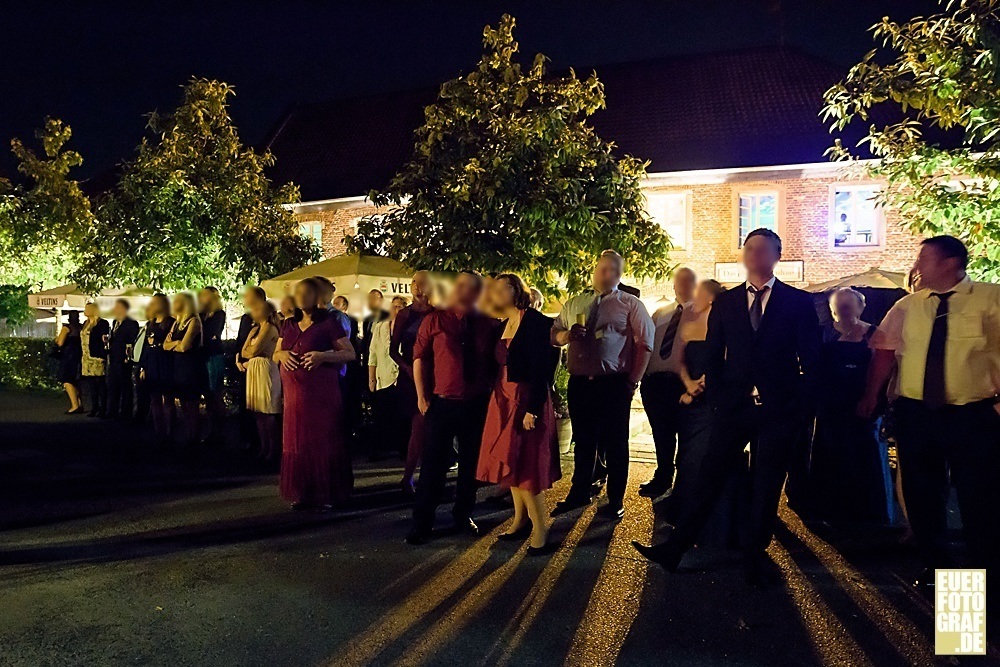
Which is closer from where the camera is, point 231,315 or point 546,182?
point 546,182

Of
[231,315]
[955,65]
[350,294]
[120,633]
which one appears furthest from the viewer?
[231,315]

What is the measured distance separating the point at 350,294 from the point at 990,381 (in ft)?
26.9

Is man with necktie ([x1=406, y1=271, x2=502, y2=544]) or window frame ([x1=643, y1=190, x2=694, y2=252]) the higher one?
window frame ([x1=643, y1=190, x2=694, y2=252])

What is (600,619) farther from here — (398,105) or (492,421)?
(398,105)

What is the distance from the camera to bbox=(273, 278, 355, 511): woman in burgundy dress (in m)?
7.00

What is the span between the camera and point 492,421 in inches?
231

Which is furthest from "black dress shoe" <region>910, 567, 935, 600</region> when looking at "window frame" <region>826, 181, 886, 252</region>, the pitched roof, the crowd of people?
"window frame" <region>826, 181, 886, 252</region>

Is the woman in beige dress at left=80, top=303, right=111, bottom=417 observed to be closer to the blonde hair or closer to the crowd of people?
the crowd of people

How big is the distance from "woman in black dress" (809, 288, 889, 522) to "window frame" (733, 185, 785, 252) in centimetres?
1446

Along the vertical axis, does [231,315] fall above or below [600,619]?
above

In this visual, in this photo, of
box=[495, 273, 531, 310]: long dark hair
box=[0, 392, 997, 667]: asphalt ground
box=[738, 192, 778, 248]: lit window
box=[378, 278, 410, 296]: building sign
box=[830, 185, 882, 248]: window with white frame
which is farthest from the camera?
box=[738, 192, 778, 248]: lit window

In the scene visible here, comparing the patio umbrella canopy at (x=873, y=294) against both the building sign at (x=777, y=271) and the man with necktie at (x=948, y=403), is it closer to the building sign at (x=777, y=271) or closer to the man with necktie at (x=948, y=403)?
the man with necktie at (x=948, y=403)

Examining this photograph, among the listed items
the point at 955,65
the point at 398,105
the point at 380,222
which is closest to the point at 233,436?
the point at 380,222

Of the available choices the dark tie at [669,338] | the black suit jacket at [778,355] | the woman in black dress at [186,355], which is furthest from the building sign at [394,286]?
the black suit jacket at [778,355]
